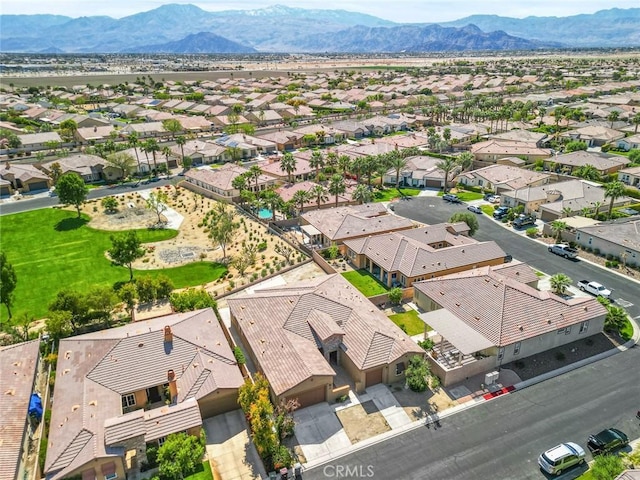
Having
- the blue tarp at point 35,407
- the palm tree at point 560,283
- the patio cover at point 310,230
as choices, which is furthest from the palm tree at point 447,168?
the blue tarp at point 35,407

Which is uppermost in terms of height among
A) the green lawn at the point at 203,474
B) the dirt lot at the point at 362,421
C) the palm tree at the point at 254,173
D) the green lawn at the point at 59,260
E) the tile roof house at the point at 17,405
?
the palm tree at the point at 254,173

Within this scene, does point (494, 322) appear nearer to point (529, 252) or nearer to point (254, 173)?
point (529, 252)

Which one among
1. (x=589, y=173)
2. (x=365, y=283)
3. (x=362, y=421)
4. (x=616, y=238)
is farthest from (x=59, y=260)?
(x=589, y=173)

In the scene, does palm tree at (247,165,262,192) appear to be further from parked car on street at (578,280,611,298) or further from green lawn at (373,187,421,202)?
parked car on street at (578,280,611,298)

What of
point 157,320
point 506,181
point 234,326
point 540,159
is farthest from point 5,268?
point 540,159

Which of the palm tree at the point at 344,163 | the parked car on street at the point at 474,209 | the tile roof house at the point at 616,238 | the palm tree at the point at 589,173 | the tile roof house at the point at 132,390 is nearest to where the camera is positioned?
the tile roof house at the point at 132,390

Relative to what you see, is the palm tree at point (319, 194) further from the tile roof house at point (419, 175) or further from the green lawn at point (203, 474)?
the green lawn at point (203, 474)
